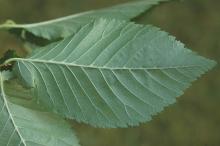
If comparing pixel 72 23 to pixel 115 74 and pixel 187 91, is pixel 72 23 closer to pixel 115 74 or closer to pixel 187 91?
pixel 115 74

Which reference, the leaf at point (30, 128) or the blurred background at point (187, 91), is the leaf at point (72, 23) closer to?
the leaf at point (30, 128)

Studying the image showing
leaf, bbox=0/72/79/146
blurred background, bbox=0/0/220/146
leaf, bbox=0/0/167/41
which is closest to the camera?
leaf, bbox=0/72/79/146

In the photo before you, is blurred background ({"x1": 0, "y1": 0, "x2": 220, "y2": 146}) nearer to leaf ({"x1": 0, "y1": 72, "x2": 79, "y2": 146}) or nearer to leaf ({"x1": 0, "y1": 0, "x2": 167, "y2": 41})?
leaf ({"x1": 0, "y1": 0, "x2": 167, "y2": 41})

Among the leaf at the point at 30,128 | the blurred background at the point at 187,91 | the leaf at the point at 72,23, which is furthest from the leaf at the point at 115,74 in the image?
the blurred background at the point at 187,91

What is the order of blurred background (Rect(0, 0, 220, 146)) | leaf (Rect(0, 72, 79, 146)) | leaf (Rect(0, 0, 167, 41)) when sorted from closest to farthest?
1. leaf (Rect(0, 72, 79, 146))
2. leaf (Rect(0, 0, 167, 41))
3. blurred background (Rect(0, 0, 220, 146))

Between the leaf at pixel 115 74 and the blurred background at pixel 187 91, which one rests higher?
the leaf at pixel 115 74

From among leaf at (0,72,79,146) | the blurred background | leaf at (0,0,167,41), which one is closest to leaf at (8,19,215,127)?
leaf at (0,72,79,146)
